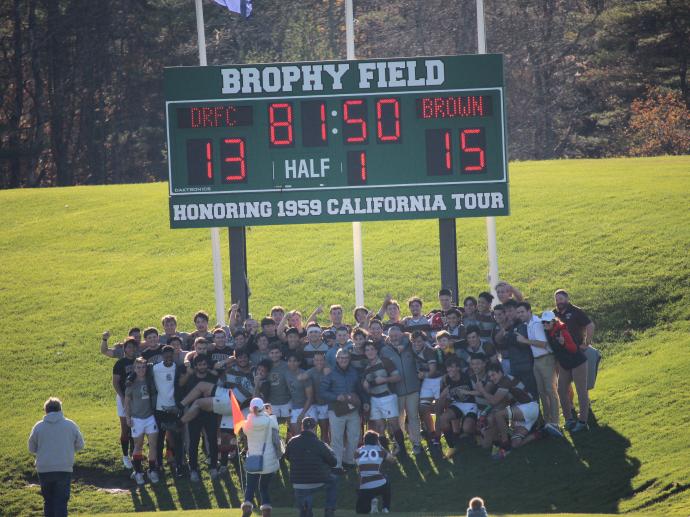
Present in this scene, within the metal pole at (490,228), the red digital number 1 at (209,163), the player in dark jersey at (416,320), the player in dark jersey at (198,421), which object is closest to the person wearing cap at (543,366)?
the player in dark jersey at (416,320)

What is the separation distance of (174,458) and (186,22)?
132 feet

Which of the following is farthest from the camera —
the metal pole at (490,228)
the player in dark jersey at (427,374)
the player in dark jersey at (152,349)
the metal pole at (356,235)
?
the metal pole at (356,235)

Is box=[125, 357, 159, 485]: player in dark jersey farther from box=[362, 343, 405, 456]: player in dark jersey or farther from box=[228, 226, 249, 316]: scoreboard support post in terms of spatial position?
box=[362, 343, 405, 456]: player in dark jersey

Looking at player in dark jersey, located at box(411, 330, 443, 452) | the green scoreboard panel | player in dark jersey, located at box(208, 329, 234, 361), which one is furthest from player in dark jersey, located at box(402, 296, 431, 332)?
player in dark jersey, located at box(208, 329, 234, 361)

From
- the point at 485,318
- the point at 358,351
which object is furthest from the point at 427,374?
the point at 485,318

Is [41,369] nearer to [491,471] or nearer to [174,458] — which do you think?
[174,458]

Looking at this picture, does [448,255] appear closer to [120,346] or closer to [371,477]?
[120,346]

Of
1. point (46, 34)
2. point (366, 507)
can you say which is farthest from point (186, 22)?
point (366, 507)

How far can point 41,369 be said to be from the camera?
27.7 metres

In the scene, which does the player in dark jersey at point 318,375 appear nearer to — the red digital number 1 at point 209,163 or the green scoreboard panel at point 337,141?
the green scoreboard panel at point 337,141

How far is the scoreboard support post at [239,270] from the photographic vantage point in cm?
2270

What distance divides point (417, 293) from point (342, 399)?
32.6 ft

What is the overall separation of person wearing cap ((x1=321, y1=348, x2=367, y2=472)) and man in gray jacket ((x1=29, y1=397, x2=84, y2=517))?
14.4ft

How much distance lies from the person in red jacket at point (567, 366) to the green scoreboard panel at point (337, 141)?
2718 mm
